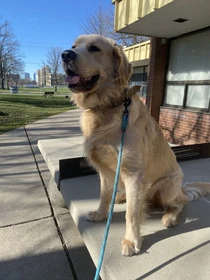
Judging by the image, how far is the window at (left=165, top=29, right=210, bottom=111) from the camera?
5777mm

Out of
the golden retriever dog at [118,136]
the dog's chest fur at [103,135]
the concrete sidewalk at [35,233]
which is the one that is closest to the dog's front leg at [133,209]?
the golden retriever dog at [118,136]

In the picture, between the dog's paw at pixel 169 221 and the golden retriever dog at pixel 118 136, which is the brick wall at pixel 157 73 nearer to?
the golden retriever dog at pixel 118 136

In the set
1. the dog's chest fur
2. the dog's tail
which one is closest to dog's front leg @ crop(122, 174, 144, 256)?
the dog's chest fur

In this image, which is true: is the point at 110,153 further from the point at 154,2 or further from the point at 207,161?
the point at 154,2

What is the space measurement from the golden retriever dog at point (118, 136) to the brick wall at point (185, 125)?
387 centimetres

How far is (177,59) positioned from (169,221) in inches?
229

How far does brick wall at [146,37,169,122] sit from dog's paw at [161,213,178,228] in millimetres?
5559

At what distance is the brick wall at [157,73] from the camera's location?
6945 millimetres

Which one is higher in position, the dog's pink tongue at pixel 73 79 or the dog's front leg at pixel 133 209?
the dog's pink tongue at pixel 73 79

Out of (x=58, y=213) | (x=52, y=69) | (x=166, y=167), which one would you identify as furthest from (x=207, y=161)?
(x=52, y=69)

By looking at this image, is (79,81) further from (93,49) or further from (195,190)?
(195,190)

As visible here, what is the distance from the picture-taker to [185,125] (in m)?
6.32

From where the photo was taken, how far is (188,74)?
6359mm

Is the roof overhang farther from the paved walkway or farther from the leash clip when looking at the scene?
the leash clip
